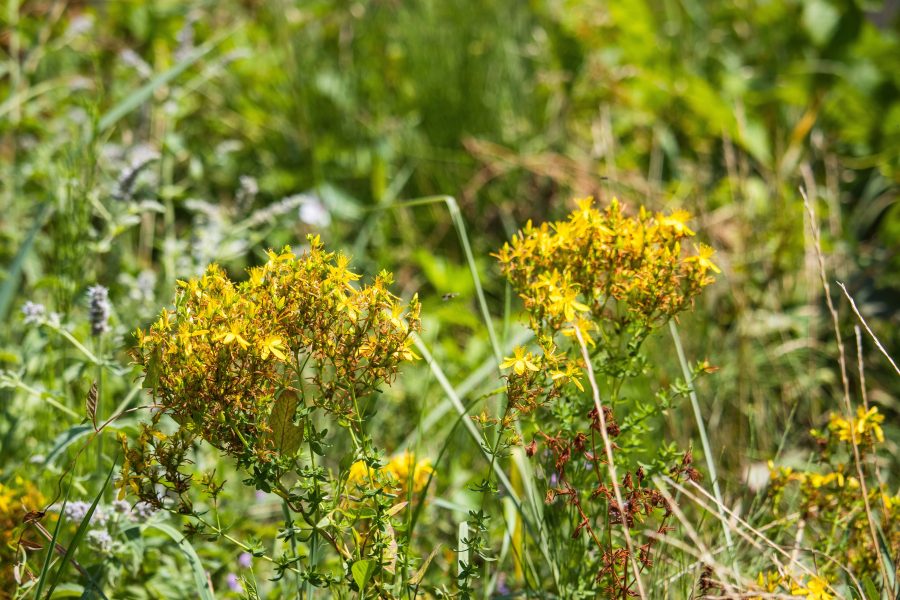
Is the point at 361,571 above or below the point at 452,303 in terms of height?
above

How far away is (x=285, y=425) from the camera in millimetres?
1146

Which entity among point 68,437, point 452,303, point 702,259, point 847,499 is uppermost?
point 702,259

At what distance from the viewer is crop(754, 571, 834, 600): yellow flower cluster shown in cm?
115

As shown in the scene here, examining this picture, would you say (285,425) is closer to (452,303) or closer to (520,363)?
(520,363)

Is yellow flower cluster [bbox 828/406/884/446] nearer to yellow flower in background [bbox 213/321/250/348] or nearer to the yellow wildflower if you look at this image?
the yellow wildflower

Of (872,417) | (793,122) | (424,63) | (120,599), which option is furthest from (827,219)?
(120,599)

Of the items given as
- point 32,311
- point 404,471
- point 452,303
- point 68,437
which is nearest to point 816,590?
point 404,471

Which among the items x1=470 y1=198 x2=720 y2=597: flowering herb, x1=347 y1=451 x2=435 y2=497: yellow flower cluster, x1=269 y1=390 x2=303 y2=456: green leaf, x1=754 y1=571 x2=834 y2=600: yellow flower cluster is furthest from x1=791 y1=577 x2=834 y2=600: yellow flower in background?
x1=269 y1=390 x2=303 y2=456: green leaf

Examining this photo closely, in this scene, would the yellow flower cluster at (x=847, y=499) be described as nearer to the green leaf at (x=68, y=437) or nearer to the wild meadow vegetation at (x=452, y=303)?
the wild meadow vegetation at (x=452, y=303)

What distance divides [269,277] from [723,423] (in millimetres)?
1455

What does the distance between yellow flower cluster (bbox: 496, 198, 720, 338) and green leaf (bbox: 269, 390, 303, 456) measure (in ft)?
1.12

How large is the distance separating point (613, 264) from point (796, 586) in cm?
50

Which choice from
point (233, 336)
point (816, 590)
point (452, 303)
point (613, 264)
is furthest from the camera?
point (452, 303)

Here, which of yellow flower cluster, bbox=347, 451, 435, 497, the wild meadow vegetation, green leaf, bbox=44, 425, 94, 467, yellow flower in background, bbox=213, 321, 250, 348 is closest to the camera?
yellow flower in background, bbox=213, 321, 250, 348
